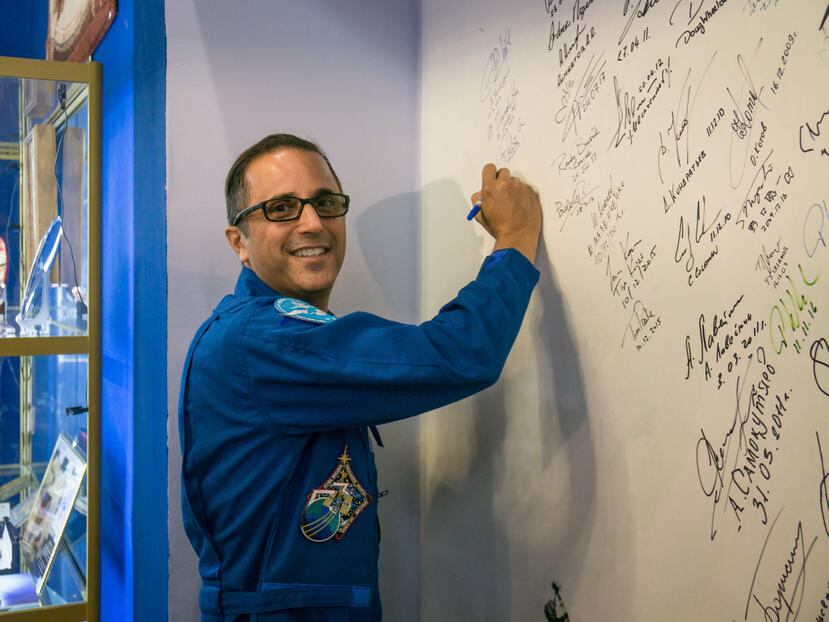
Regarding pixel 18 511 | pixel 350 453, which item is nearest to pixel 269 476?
pixel 350 453

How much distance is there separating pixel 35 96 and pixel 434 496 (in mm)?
1275

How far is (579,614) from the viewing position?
4.45ft

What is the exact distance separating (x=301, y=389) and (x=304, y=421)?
0.05m

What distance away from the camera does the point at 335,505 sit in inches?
52.2

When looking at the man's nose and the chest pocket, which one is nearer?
the chest pocket

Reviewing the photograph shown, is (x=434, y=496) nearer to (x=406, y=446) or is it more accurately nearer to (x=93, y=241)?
(x=406, y=446)
